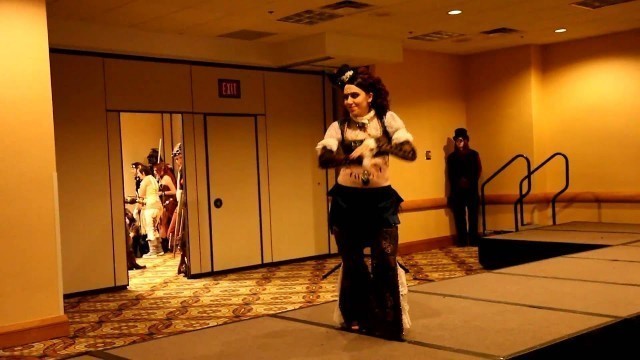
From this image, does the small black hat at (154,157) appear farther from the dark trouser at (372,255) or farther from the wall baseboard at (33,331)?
the dark trouser at (372,255)

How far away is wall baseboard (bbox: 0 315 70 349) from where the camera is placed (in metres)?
5.13

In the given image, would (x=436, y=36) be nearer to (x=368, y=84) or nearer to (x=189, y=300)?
(x=189, y=300)

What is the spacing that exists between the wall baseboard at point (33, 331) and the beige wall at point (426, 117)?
5.19 m

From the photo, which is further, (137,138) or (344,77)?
(137,138)

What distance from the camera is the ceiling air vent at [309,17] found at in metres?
7.12

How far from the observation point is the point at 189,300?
6770mm

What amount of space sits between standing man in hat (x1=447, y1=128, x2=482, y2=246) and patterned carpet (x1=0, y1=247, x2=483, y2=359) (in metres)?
0.94

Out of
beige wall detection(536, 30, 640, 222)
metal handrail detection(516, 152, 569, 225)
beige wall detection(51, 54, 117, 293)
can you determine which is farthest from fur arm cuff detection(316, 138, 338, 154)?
beige wall detection(536, 30, 640, 222)

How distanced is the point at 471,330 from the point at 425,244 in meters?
6.76

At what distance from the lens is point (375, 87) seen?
3316mm

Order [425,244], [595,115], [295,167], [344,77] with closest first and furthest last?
[344,77] < [295,167] < [595,115] < [425,244]

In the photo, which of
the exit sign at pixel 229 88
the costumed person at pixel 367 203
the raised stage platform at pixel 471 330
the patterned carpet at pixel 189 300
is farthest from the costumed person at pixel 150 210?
the costumed person at pixel 367 203

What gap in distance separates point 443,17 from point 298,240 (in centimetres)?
339

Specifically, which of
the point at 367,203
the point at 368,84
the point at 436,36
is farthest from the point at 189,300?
the point at 436,36
